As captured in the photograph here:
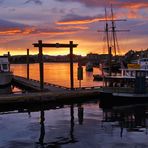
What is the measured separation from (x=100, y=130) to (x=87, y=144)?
14.9 ft

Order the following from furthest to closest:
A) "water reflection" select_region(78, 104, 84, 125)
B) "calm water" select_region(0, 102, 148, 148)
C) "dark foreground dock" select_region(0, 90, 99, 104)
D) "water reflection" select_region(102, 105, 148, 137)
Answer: "dark foreground dock" select_region(0, 90, 99, 104) → "water reflection" select_region(78, 104, 84, 125) → "water reflection" select_region(102, 105, 148, 137) → "calm water" select_region(0, 102, 148, 148)

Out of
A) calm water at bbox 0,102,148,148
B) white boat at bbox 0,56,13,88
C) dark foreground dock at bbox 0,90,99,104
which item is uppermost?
white boat at bbox 0,56,13,88

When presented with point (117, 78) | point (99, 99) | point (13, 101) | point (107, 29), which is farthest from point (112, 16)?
point (13, 101)

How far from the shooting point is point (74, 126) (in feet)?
106

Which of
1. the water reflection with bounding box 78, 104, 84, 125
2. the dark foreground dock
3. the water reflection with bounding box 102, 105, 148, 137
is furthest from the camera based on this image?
the dark foreground dock

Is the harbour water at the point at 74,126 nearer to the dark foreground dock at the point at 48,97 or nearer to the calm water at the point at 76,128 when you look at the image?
the calm water at the point at 76,128

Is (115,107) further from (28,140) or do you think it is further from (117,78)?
(28,140)

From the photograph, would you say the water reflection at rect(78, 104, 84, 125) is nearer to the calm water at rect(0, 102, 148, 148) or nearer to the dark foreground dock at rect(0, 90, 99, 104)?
the calm water at rect(0, 102, 148, 148)

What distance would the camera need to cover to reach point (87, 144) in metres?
26.2

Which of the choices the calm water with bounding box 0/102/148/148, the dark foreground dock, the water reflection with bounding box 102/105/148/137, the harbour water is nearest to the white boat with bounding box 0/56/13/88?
the dark foreground dock

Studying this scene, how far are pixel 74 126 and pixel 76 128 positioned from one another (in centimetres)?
93

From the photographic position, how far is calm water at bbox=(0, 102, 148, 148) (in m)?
26.6

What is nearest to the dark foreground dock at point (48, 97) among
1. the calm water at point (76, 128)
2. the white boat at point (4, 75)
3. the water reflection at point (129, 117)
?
the calm water at point (76, 128)

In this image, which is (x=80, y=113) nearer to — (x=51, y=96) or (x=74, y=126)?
(x=51, y=96)
